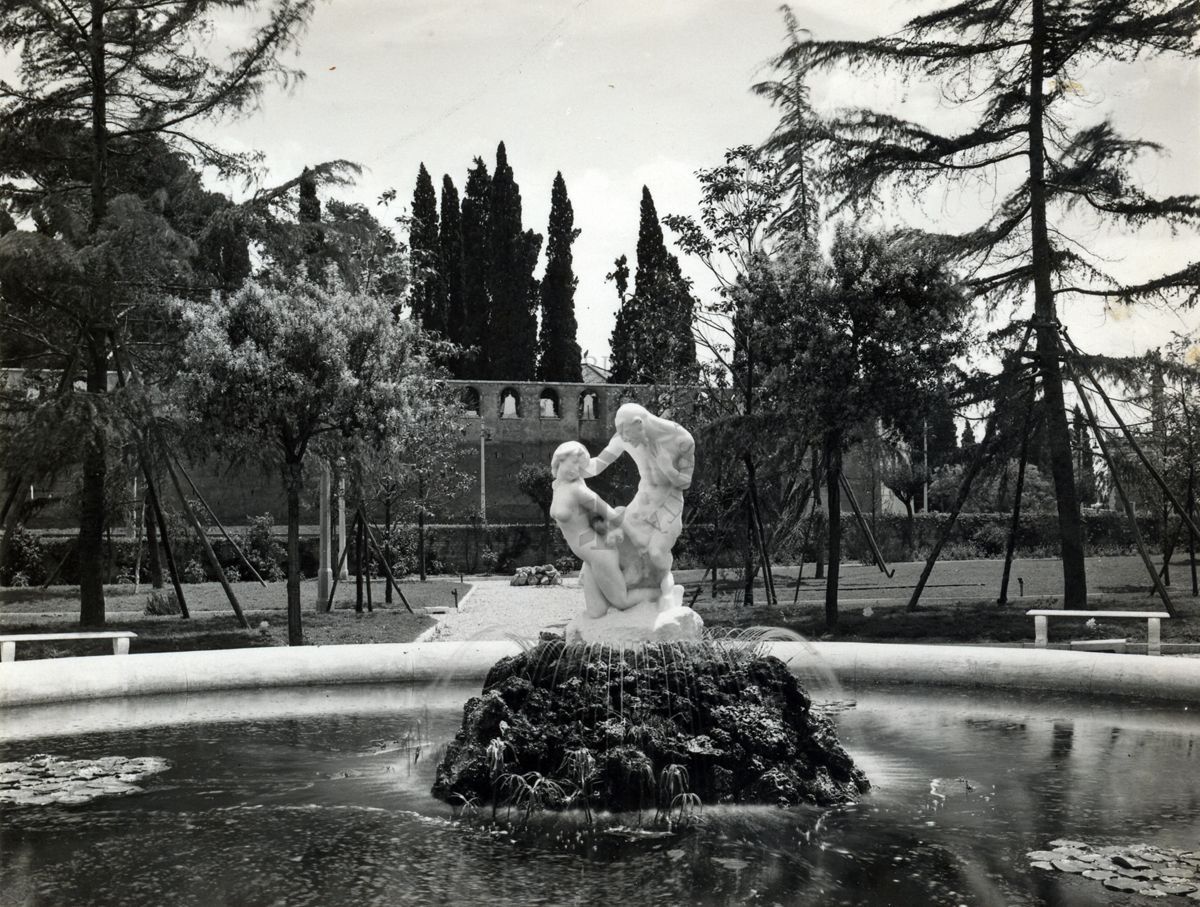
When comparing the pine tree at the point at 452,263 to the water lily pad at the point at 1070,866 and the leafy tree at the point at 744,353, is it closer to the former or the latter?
the leafy tree at the point at 744,353

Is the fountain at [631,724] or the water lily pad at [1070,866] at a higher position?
the fountain at [631,724]

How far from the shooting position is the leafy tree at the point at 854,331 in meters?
16.5

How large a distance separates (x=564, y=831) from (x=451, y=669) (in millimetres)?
4619

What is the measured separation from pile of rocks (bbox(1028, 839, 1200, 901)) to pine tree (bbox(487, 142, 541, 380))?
39706 millimetres

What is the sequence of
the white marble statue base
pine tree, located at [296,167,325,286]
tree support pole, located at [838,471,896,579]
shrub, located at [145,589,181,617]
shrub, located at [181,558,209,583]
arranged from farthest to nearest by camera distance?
shrub, located at [181,558,209,583] < shrub, located at [145,589,181,617] < tree support pole, located at [838,471,896,579] < pine tree, located at [296,167,325,286] < the white marble statue base

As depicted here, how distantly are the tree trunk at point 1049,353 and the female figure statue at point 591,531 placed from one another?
11.4 metres

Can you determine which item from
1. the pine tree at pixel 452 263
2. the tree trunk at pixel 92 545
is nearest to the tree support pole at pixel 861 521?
the tree trunk at pixel 92 545

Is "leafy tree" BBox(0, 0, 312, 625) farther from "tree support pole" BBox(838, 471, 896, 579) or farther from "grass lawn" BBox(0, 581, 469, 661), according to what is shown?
"tree support pole" BBox(838, 471, 896, 579)

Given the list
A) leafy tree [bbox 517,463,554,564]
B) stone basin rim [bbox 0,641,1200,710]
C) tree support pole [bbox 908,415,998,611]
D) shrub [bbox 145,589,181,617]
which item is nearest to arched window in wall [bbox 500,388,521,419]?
leafy tree [bbox 517,463,554,564]

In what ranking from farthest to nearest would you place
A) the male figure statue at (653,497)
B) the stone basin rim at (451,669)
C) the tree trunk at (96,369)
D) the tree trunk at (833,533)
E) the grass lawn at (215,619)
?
the tree trunk at (833,533) → the tree trunk at (96,369) → the grass lawn at (215,619) → the stone basin rim at (451,669) → the male figure statue at (653,497)

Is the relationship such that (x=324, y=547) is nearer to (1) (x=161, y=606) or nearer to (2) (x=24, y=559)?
(1) (x=161, y=606)

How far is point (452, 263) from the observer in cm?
4488

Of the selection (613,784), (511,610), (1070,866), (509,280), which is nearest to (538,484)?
(509,280)

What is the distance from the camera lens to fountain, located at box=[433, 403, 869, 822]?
23.4ft
